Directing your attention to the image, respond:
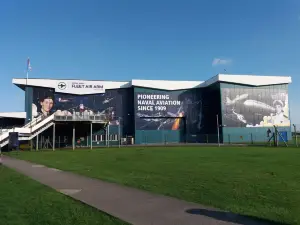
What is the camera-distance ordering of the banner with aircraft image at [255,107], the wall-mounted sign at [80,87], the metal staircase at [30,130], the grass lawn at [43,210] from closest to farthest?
the grass lawn at [43,210] → the metal staircase at [30,130] → the wall-mounted sign at [80,87] → the banner with aircraft image at [255,107]

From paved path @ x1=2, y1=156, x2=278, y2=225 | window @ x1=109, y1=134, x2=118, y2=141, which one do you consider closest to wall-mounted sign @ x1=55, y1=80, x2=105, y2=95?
window @ x1=109, y1=134, x2=118, y2=141

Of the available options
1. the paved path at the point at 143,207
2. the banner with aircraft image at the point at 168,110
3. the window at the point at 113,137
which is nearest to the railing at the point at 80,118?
the window at the point at 113,137

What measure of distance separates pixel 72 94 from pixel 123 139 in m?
15.7

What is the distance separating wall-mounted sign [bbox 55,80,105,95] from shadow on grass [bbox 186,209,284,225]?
63974mm

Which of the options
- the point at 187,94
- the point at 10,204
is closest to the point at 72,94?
the point at 187,94

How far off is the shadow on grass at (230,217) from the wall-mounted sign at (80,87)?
210 ft

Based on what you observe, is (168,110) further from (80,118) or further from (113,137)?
(80,118)

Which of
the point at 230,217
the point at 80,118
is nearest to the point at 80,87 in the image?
the point at 80,118

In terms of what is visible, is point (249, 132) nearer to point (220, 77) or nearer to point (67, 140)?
point (220, 77)

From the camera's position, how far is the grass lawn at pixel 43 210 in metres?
6.42

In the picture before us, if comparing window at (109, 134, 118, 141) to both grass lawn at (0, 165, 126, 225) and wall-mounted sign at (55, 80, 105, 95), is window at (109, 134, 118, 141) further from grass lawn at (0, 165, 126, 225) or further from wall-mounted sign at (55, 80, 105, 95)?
grass lawn at (0, 165, 126, 225)

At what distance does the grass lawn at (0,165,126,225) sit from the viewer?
642 centimetres

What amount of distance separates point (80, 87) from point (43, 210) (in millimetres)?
63066

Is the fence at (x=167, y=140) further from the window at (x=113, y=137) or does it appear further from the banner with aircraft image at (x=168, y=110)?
the banner with aircraft image at (x=168, y=110)
